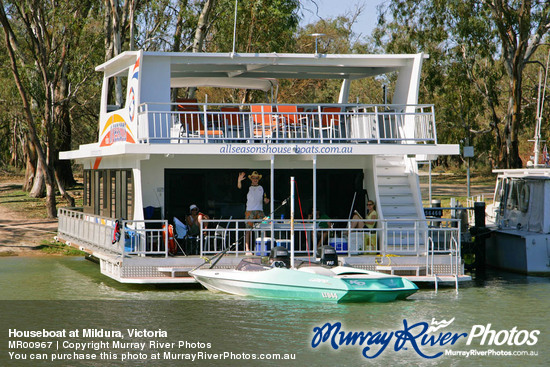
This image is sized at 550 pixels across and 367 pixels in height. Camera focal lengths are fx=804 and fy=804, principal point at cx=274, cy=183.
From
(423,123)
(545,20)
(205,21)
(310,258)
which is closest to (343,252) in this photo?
(310,258)

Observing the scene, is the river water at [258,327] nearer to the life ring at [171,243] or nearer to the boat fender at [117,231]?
the life ring at [171,243]

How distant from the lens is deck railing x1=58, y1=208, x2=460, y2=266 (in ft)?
57.3

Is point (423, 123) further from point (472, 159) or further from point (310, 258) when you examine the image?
point (472, 159)

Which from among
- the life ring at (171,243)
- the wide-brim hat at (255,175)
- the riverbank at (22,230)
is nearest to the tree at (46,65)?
the riverbank at (22,230)

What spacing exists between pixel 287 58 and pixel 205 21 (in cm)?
1379

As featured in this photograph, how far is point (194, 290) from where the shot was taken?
58.5ft

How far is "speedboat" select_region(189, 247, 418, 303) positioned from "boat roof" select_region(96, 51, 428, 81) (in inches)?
201

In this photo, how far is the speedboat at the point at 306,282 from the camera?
52.2 feet

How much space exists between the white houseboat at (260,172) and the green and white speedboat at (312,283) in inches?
32.8

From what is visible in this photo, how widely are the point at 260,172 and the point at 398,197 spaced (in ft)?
11.3

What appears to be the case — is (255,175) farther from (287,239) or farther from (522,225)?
(522,225)

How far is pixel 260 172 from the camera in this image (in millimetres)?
19922

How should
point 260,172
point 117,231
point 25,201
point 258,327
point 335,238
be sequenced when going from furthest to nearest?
point 25,201 < point 260,172 < point 335,238 < point 117,231 < point 258,327

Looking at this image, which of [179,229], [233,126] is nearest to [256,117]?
[233,126]
